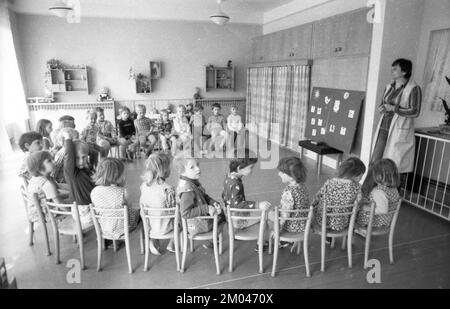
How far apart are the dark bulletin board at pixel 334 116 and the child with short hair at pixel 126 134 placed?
9.28ft

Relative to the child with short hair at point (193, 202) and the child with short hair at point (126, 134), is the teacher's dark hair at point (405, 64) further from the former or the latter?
the child with short hair at point (126, 134)

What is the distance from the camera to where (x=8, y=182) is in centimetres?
408

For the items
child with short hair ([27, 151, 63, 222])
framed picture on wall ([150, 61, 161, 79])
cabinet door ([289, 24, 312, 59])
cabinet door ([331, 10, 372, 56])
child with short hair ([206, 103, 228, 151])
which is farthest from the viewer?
framed picture on wall ([150, 61, 161, 79])

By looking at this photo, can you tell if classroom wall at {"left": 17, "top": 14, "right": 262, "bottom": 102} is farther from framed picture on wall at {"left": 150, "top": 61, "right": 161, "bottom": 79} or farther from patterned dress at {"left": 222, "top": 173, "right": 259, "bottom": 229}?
patterned dress at {"left": 222, "top": 173, "right": 259, "bottom": 229}

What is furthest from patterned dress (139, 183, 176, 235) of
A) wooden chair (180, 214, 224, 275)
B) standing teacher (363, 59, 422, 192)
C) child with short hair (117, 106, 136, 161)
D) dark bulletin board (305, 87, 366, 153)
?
child with short hair (117, 106, 136, 161)

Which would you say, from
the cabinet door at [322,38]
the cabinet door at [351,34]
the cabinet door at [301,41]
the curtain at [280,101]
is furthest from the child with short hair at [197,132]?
the cabinet door at [351,34]

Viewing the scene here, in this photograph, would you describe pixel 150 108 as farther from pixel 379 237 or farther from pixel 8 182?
pixel 379 237

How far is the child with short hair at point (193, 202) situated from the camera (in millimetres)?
2131

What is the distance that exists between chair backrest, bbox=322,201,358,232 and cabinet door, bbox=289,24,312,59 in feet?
11.6

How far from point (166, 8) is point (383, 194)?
6.16 m

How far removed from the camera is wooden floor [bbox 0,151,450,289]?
2.17 meters

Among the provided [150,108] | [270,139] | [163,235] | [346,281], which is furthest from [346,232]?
[150,108]

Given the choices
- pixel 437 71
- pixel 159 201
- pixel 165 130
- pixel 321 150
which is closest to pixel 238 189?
pixel 159 201

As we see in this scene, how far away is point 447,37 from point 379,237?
2.20 meters
